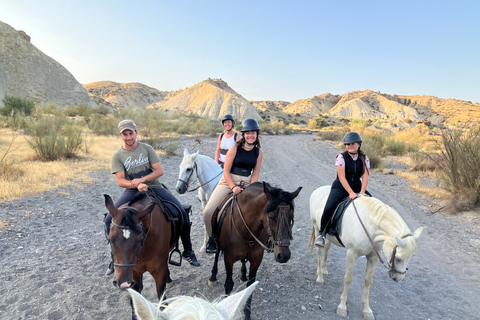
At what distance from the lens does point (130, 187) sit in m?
3.07

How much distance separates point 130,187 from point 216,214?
1.30 m

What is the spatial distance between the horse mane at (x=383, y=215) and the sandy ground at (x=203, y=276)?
4.63 ft

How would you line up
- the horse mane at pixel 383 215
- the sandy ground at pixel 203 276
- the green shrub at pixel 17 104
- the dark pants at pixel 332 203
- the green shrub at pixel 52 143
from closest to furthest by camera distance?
the horse mane at pixel 383 215 < the sandy ground at pixel 203 276 < the dark pants at pixel 332 203 < the green shrub at pixel 52 143 < the green shrub at pixel 17 104

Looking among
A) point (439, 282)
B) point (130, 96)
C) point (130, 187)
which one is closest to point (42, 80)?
point (130, 96)

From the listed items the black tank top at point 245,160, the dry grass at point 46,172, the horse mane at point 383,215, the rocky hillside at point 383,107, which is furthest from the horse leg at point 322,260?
the rocky hillside at point 383,107

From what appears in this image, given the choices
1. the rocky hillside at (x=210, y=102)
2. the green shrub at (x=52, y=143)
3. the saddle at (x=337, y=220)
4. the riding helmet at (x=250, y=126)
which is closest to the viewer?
the riding helmet at (x=250, y=126)

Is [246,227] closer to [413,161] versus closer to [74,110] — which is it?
[413,161]

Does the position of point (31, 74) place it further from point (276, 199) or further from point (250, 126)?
point (276, 199)

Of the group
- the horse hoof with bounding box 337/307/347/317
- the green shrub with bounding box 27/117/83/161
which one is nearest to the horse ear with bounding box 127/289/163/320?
the horse hoof with bounding box 337/307/347/317

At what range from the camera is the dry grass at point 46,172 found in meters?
6.54

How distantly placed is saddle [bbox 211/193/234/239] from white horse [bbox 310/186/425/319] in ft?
5.78

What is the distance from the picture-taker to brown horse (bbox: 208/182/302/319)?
2.47 meters

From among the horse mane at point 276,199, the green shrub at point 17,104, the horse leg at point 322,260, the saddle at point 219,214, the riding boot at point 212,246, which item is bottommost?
the horse leg at point 322,260

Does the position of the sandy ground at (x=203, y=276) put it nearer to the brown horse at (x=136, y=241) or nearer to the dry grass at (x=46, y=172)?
the dry grass at (x=46, y=172)
